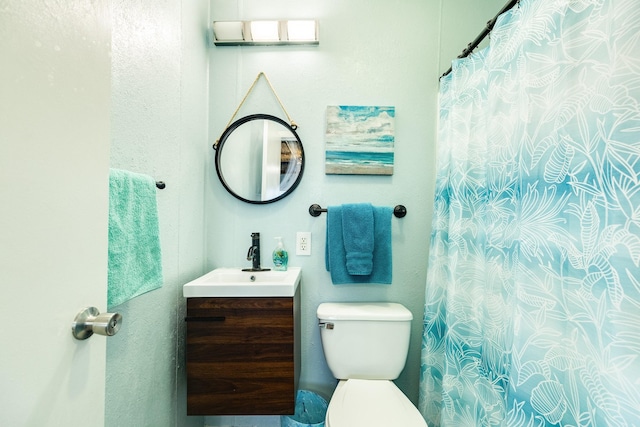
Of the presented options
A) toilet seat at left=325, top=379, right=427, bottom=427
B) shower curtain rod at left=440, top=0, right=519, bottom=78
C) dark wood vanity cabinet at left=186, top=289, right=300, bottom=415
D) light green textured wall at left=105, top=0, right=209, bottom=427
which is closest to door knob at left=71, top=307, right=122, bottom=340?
light green textured wall at left=105, top=0, right=209, bottom=427

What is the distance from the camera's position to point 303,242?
1.60 metres

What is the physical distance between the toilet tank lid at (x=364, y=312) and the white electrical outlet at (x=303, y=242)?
0.30 m

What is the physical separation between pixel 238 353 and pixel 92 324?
754mm

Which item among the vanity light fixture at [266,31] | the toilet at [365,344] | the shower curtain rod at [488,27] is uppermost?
the vanity light fixture at [266,31]

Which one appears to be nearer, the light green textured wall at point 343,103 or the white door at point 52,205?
the white door at point 52,205

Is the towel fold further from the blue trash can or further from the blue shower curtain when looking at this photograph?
the blue trash can

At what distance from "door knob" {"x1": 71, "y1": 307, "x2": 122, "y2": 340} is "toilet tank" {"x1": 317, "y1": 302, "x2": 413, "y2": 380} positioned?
3.28ft

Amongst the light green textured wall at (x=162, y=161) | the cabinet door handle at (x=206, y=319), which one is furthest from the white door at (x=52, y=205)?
the cabinet door handle at (x=206, y=319)

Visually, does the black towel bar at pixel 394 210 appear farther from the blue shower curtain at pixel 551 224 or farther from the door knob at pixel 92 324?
the door knob at pixel 92 324

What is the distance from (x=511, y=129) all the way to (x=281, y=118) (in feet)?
3.63

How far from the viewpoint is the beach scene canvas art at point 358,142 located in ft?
5.18

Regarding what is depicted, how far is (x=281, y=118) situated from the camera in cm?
161

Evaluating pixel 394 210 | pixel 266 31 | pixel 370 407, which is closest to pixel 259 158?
pixel 266 31

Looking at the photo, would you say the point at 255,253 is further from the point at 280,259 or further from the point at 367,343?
the point at 367,343
